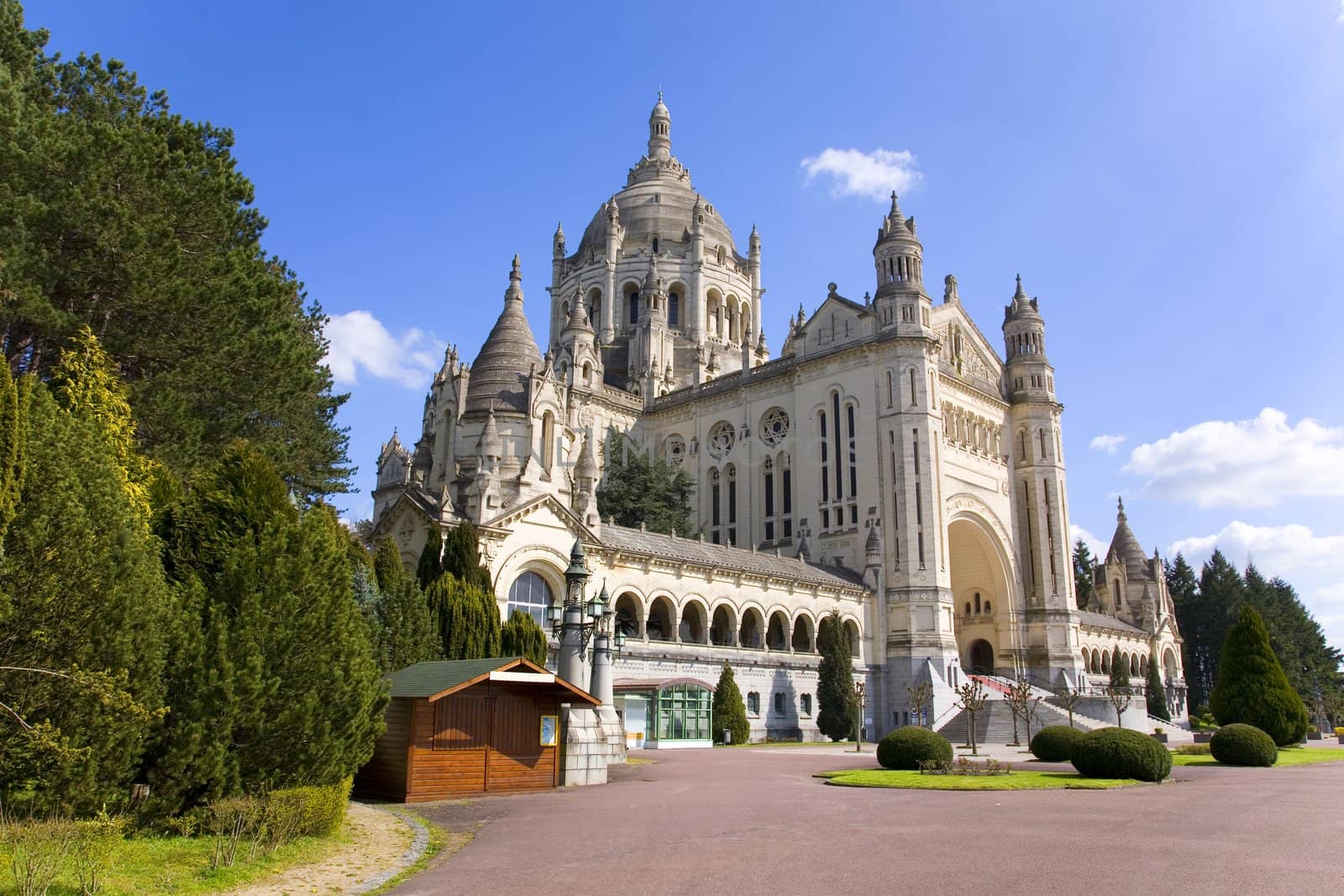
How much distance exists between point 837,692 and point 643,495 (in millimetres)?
16590

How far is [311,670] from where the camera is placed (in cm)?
1510

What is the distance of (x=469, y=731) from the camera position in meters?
20.1

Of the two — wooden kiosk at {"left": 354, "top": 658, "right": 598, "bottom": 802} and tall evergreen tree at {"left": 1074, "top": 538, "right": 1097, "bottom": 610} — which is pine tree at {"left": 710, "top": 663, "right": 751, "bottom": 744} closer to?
wooden kiosk at {"left": 354, "top": 658, "right": 598, "bottom": 802}

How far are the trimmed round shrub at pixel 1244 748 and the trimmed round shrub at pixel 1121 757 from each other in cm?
827

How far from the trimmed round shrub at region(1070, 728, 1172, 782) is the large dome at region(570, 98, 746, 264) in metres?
55.7

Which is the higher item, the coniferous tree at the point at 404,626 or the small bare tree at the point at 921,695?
the coniferous tree at the point at 404,626

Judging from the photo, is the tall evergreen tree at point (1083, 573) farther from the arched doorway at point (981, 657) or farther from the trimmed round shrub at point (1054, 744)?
the trimmed round shrub at point (1054, 744)

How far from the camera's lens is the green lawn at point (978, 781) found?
73.2 ft

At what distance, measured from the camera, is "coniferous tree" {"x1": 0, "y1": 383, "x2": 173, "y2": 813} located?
12.0m

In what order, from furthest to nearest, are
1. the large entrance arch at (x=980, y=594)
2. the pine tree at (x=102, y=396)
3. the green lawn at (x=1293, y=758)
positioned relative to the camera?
the large entrance arch at (x=980, y=594) → the green lawn at (x=1293, y=758) → the pine tree at (x=102, y=396)

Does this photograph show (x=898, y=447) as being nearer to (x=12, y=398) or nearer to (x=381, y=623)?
(x=381, y=623)

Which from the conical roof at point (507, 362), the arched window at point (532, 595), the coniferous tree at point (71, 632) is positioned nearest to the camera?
the coniferous tree at point (71, 632)

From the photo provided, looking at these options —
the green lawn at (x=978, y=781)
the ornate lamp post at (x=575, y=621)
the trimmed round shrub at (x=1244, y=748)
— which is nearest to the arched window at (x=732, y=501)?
the trimmed round shrub at (x=1244, y=748)

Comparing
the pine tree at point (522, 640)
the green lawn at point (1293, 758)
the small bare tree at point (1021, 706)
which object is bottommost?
the green lawn at point (1293, 758)
